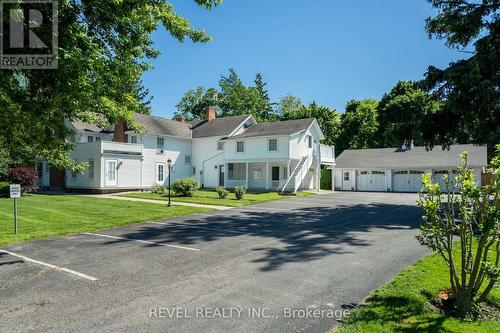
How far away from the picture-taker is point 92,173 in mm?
31703

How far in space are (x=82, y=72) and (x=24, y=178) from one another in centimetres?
2668

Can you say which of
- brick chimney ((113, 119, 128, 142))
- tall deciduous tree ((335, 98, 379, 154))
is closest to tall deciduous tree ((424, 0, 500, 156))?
brick chimney ((113, 119, 128, 142))

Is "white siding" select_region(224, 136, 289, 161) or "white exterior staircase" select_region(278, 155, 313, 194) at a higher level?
"white siding" select_region(224, 136, 289, 161)

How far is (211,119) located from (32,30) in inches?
1471

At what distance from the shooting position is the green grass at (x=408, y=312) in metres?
4.99

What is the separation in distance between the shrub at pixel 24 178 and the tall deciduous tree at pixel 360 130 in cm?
4325

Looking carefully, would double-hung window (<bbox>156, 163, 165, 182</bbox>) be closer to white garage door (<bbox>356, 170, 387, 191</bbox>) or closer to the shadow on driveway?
the shadow on driveway

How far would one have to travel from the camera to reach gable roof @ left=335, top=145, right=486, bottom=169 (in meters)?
39.9

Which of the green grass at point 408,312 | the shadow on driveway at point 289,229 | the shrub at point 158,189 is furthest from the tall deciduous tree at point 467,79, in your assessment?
the shrub at point 158,189

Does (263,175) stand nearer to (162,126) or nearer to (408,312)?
(162,126)

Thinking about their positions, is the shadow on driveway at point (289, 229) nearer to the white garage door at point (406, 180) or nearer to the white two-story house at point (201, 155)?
the white two-story house at point (201, 155)

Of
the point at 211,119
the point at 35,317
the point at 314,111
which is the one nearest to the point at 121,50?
the point at 35,317

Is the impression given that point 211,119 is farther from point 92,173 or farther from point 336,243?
point 336,243

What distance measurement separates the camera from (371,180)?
139 feet
